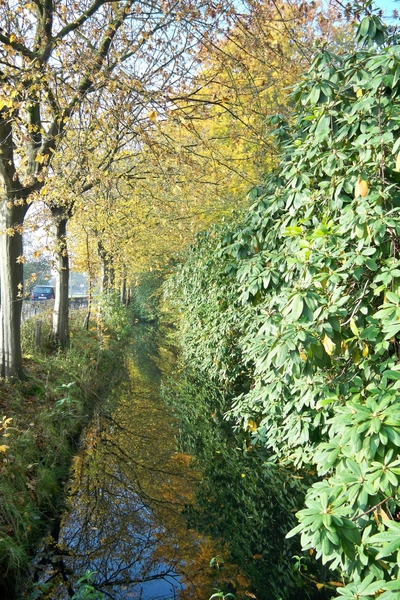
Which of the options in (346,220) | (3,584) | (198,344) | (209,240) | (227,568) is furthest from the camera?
(198,344)

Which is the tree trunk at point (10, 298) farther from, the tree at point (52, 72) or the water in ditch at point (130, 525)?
the water in ditch at point (130, 525)

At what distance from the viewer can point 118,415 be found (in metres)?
→ 9.89

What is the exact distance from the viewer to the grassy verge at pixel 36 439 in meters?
4.69

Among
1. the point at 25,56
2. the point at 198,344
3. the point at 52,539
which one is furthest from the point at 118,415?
the point at 25,56

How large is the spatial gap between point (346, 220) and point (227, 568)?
4011mm

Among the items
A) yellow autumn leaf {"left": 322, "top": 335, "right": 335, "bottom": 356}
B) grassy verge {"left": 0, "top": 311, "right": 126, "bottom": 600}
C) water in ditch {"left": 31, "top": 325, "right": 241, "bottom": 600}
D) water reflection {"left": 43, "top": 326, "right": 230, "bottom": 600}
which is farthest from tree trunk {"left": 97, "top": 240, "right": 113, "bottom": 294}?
yellow autumn leaf {"left": 322, "top": 335, "right": 335, "bottom": 356}

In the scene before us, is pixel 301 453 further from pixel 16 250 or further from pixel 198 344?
pixel 198 344

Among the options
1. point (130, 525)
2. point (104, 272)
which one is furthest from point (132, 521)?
point (104, 272)

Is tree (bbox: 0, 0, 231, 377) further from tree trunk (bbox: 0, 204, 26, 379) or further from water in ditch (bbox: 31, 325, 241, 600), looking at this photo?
water in ditch (bbox: 31, 325, 241, 600)

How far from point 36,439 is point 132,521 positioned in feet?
6.35

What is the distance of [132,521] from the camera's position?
5.77m

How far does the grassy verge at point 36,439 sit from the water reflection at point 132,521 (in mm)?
322

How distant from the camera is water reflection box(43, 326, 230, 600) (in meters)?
4.68

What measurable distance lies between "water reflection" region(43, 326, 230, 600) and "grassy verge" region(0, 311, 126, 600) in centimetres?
32
